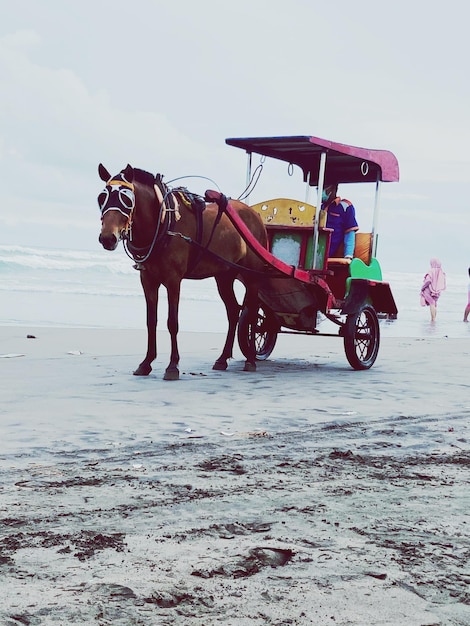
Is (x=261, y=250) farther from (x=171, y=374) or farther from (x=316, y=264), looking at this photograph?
(x=171, y=374)

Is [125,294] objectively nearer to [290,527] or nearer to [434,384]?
[434,384]

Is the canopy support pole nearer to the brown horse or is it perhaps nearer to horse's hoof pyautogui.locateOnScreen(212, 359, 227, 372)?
the brown horse

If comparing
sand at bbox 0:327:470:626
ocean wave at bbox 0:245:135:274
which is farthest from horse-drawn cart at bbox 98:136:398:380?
ocean wave at bbox 0:245:135:274

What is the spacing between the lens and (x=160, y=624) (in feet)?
9.40

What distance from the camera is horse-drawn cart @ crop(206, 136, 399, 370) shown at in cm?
1002

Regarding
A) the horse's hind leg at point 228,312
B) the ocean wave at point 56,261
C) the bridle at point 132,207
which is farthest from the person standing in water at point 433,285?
the ocean wave at point 56,261

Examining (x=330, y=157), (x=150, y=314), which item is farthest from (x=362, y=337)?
(x=150, y=314)

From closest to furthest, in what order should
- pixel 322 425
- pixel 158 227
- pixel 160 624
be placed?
1. pixel 160 624
2. pixel 322 425
3. pixel 158 227

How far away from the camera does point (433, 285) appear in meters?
22.7

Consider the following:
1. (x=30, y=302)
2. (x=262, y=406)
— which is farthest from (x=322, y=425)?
(x=30, y=302)

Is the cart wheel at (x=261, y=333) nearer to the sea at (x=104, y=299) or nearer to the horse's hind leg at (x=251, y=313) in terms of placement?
the horse's hind leg at (x=251, y=313)

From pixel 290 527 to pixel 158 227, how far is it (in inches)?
205

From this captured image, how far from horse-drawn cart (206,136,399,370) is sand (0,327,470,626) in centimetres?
156

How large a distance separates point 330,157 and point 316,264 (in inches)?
51.3
